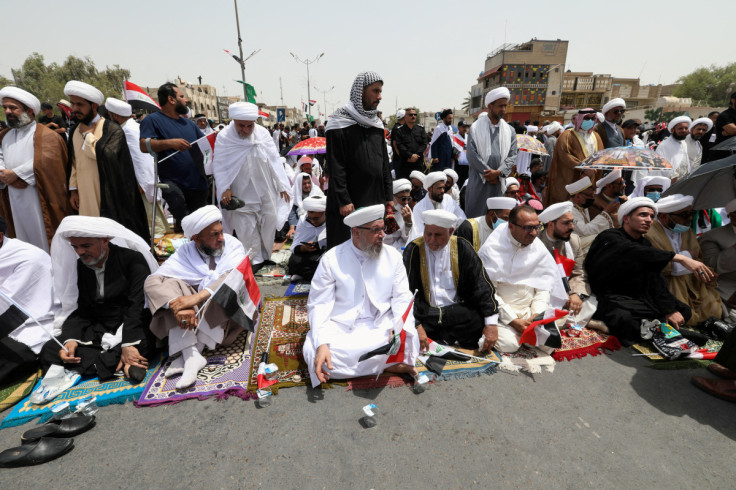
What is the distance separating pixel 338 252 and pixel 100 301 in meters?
2.00

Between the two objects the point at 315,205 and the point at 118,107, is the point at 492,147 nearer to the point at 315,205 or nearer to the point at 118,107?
the point at 315,205

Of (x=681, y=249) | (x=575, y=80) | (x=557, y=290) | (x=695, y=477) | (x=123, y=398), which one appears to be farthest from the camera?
(x=575, y=80)

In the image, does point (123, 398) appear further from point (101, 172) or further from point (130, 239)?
point (101, 172)

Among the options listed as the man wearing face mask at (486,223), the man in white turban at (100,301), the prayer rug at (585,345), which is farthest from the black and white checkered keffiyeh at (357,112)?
the prayer rug at (585,345)

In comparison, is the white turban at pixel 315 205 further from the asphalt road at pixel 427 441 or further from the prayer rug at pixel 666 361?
the prayer rug at pixel 666 361

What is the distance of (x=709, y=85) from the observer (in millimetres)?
61312

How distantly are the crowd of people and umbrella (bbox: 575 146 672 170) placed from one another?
35cm

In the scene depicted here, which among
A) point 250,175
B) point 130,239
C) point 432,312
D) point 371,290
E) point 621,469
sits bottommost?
point 621,469

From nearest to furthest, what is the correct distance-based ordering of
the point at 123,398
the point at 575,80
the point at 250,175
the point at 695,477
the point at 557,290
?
the point at 695,477
the point at 123,398
the point at 557,290
the point at 250,175
the point at 575,80

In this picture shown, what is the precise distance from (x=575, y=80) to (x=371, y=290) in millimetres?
65904

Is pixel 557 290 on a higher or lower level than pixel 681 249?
lower

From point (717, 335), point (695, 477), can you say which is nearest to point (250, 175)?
point (695, 477)

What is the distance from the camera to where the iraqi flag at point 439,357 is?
2.74 meters

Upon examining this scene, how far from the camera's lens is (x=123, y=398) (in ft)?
8.01
